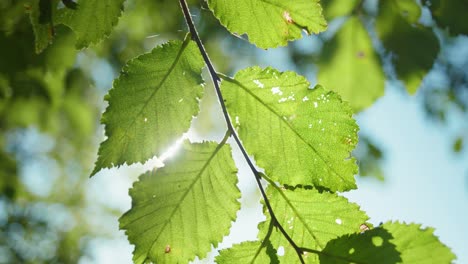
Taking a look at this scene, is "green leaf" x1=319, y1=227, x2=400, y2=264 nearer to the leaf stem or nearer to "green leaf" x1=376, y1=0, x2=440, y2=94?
the leaf stem

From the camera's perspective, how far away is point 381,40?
139 cm

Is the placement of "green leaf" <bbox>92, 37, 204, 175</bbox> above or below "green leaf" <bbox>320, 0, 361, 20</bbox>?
below

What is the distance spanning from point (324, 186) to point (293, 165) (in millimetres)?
49

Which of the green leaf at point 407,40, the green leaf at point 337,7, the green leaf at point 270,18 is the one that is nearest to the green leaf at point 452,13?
the green leaf at point 407,40

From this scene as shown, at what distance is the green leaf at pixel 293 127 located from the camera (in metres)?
0.63

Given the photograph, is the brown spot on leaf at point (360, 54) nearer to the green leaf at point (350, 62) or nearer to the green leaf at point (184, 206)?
the green leaf at point (350, 62)

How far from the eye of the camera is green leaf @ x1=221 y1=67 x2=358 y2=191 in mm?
633

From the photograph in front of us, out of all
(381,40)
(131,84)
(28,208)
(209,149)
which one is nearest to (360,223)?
(209,149)

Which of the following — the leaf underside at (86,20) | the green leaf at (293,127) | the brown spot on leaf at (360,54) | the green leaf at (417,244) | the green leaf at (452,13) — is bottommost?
the green leaf at (417,244)

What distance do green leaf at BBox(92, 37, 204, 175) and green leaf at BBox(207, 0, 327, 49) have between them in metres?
0.06

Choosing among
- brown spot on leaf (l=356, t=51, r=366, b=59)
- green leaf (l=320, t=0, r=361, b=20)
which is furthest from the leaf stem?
brown spot on leaf (l=356, t=51, r=366, b=59)

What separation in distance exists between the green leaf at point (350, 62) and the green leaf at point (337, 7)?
45mm

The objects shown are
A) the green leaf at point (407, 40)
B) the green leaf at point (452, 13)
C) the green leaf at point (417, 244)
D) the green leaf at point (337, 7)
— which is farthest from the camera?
the green leaf at point (337, 7)

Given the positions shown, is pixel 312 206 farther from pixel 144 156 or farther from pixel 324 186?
pixel 144 156
